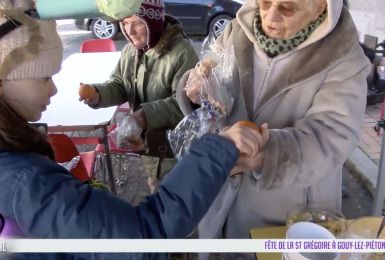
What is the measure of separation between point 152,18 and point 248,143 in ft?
4.42

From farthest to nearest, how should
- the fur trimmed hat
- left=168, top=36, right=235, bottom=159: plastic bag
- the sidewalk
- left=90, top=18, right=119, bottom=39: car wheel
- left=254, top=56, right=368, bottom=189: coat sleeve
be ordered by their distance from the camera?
1. left=90, top=18, right=119, bottom=39: car wheel
2. the sidewalk
3. the fur trimmed hat
4. left=168, top=36, right=235, bottom=159: plastic bag
5. left=254, top=56, right=368, bottom=189: coat sleeve

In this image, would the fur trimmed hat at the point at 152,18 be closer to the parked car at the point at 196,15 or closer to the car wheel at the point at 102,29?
the parked car at the point at 196,15

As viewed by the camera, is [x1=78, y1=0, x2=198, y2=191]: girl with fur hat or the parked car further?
the parked car

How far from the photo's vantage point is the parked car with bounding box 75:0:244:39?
8.87 metres

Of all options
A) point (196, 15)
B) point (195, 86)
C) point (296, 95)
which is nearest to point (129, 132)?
point (195, 86)

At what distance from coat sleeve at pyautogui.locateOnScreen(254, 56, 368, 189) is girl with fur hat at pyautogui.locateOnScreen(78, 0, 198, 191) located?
109 centimetres

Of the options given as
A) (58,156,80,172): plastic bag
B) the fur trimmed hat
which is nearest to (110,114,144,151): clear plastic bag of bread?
(58,156,80,172): plastic bag

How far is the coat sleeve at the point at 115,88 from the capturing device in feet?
7.69

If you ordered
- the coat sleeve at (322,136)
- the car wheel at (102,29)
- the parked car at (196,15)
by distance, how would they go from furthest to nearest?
the car wheel at (102,29), the parked car at (196,15), the coat sleeve at (322,136)

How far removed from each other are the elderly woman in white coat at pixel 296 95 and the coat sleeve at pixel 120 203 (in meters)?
0.27

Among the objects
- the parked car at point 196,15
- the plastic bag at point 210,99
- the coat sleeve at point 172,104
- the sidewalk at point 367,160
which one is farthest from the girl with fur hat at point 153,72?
the parked car at point 196,15

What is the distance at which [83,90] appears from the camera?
2.26m

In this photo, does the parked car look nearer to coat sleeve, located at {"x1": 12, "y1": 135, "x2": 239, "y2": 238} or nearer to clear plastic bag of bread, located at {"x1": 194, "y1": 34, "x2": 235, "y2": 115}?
clear plastic bag of bread, located at {"x1": 194, "y1": 34, "x2": 235, "y2": 115}

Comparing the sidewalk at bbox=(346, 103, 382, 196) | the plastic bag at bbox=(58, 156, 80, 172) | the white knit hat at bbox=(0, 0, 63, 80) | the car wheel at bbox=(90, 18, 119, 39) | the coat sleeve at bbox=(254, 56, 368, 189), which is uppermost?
the white knit hat at bbox=(0, 0, 63, 80)
